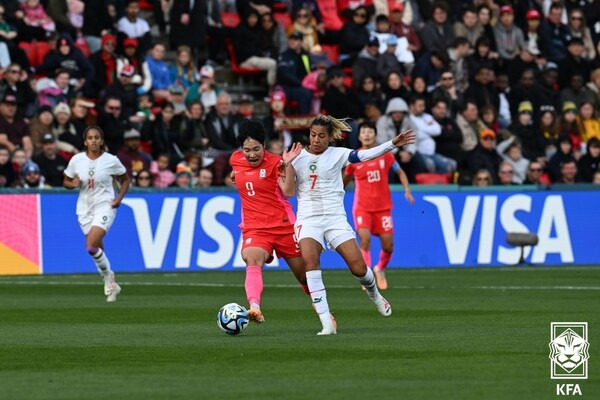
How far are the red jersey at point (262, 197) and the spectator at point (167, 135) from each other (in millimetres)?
13264

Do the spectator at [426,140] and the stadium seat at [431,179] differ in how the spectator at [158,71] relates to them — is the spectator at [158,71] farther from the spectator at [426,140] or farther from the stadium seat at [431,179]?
the stadium seat at [431,179]

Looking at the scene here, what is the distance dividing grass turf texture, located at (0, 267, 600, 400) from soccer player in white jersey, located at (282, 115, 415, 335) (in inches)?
31.8

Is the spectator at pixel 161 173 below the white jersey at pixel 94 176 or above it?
below

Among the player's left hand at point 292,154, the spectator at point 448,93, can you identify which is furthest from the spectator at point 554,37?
the player's left hand at point 292,154

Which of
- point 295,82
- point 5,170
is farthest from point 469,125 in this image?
point 5,170

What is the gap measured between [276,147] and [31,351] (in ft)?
51.6

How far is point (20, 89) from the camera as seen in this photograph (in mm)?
26500

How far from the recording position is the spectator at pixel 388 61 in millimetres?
30281

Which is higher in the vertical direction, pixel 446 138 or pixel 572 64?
pixel 572 64

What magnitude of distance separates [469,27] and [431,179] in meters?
6.01

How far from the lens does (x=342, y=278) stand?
23.5 metres

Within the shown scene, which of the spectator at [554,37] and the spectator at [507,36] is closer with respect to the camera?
the spectator at [507,36]

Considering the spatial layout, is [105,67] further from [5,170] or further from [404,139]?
[404,139]

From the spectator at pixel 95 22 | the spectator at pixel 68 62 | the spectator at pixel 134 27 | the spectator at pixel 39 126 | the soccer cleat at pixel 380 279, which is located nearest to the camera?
the soccer cleat at pixel 380 279
